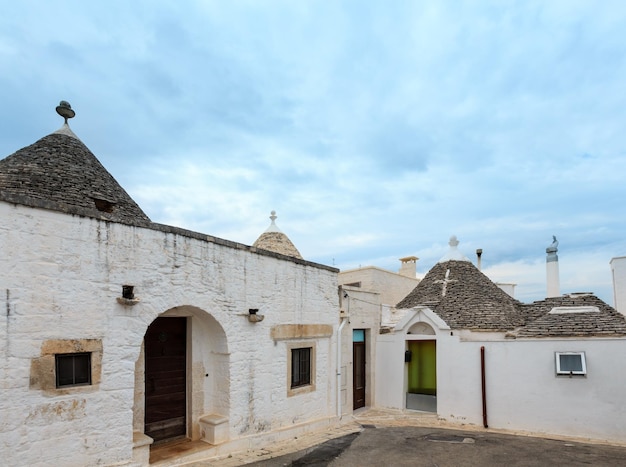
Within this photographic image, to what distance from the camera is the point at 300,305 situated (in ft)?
30.2

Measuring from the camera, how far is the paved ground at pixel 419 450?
7316mm

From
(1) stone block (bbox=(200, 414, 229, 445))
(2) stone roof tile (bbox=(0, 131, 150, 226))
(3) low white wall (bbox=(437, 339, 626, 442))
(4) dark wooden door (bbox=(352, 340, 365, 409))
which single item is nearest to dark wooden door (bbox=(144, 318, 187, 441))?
(1) stone block (bbox=(200, 414, 229, 445))

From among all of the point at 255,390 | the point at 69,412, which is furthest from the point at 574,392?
the point at 69,412

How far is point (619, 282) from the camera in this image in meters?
15.4

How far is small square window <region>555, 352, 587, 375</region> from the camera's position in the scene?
9297 mm

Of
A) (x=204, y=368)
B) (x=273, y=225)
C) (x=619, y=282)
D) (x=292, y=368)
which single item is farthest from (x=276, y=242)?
(x=619, y=282)

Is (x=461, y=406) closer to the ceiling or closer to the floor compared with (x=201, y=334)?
closer to the floor

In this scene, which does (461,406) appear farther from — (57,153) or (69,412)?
(57,153)

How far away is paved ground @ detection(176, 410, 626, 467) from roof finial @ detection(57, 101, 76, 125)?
767 cm

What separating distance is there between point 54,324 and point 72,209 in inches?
56.5

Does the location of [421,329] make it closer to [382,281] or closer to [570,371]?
[570,371]

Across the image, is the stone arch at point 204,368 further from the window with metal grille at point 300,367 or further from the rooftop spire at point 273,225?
the rooftop spire at point 273,225

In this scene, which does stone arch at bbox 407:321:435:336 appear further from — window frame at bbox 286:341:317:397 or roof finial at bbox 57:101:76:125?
roof finial at bbox 57:101:76:125

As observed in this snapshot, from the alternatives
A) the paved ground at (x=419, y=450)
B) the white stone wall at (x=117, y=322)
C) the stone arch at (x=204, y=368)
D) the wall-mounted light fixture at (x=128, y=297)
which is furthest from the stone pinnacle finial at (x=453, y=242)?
the wall-mounted light fixture at (x=128, y=297)
